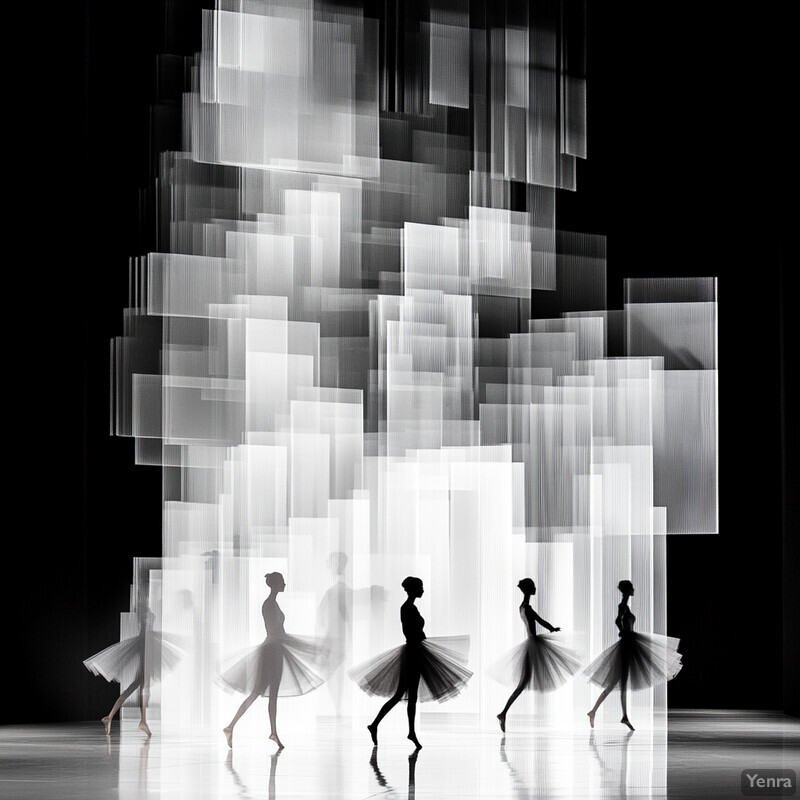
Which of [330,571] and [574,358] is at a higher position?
[574,358]

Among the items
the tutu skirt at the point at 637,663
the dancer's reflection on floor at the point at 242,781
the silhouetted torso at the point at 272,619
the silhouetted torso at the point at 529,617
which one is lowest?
the dancer's reflection on floor at the point at 242,781

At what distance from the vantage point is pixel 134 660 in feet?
26.7

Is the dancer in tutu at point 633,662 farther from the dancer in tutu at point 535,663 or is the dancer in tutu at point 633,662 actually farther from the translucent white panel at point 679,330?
the translucent white panel at point 679,330

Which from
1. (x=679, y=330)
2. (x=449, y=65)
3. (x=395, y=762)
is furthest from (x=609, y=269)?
(x=395, y=762)

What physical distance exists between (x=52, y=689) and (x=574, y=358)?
5489 mm

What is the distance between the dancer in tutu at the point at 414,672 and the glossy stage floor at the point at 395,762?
350 mm

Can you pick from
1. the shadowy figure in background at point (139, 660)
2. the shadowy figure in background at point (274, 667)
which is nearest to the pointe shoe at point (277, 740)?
the shadowy figure in background at point (274, 667)

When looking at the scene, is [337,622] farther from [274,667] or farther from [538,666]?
[274,667]

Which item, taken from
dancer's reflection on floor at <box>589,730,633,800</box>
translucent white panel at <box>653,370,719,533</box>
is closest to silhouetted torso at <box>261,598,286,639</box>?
dancer's reflection on floor at <box>589,730,633,800</box>

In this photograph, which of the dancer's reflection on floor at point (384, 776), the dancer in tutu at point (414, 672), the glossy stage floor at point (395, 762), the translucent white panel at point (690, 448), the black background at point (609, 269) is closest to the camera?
the dancer's reflection on floor at point (384, 776)

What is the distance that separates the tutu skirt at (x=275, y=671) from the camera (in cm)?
723

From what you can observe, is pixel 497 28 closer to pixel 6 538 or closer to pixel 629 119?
pixel 629 119

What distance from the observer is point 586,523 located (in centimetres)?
1091

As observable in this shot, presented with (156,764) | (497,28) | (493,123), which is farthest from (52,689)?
(497,28)
